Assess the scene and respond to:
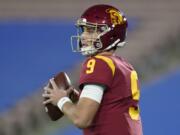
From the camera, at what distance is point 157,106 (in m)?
4.46

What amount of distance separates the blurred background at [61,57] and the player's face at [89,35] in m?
2.28

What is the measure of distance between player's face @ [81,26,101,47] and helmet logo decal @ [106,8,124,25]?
7cm

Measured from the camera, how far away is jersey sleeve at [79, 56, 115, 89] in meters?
2.03

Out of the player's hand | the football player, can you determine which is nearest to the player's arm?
the football player

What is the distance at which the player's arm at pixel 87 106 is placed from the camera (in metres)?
2.00

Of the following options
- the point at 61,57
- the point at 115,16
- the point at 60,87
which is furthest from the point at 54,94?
the point at 61,57

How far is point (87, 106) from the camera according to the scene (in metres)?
2.00

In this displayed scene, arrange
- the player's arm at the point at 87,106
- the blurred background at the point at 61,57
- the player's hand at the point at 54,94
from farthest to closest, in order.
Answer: the blurred background at the point at 61,57, the player's hand at the point at 54,94, the player's arm at the point at 87,106

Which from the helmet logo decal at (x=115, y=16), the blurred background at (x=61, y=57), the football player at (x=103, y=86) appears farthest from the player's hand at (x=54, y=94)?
the blurred background at (x=61, y=57)

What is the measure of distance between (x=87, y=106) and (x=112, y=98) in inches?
4.1

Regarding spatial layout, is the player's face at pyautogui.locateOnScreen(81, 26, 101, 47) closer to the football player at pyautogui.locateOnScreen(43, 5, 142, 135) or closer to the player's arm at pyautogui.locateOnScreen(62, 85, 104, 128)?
the football player at pyautogui.locateOnScreen(43, 5, 142, 135)

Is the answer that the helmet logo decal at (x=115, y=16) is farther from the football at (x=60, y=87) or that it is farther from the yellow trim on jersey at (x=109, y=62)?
the football at (x=60, y=87)

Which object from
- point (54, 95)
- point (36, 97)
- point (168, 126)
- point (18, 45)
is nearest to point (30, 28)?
point (18, 45)

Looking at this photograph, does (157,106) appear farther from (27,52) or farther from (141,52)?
(27,52)
